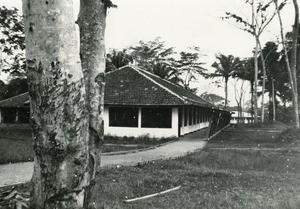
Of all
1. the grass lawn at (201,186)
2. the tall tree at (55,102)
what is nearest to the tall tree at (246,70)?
the grass lawn at (201,186)

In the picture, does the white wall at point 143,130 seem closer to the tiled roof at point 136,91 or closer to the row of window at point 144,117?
the row of window at point 144,117

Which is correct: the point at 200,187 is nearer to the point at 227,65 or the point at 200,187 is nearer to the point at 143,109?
the point at 143,109

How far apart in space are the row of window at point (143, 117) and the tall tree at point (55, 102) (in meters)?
19.0

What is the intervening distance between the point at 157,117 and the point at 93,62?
18.0 meters

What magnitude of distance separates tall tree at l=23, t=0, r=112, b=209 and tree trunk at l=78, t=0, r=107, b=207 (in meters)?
1.19

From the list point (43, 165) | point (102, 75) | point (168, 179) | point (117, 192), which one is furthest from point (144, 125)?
point (43, 165)

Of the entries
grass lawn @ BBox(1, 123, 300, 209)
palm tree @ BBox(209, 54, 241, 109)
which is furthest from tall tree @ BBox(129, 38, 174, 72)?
grass lawn @ BBox(1, 123, 300, 209)

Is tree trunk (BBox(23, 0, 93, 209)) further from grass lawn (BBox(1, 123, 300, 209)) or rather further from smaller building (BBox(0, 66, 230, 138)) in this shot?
smaller building (BBox(0, 66, 230, 138))

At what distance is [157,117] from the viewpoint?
2166 centimetres

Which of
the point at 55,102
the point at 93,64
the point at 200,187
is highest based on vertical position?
the point at 93,64

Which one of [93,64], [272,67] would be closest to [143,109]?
[93,64]

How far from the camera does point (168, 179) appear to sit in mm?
8102

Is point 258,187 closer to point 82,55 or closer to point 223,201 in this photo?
point 223,201

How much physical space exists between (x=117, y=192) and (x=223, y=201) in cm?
209
